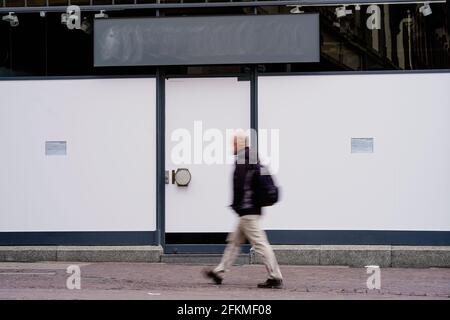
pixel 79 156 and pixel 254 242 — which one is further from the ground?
pixel 79 156

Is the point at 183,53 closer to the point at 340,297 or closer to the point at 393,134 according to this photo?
the point at 393,134

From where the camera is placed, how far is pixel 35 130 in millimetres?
15641

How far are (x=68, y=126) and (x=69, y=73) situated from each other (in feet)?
2.95

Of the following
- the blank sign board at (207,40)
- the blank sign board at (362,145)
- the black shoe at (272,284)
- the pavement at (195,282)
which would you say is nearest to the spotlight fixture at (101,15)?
the blank sign board at (207,40)

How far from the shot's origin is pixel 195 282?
43.1 ft

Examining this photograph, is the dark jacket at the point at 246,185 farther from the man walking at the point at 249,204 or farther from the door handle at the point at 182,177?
the door handle at the point at 182,177

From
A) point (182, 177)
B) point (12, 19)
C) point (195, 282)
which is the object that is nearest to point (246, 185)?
point (195, 282)

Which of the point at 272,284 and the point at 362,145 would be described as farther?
the point at 362,145

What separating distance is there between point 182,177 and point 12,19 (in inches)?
156

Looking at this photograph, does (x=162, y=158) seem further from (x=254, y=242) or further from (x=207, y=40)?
(x=254, y=242)

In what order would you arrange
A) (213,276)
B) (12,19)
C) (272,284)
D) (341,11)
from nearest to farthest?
(272,284), (213,276), (341,11), (12,19)

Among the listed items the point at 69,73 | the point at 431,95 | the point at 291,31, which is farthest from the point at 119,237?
the point at 431,95

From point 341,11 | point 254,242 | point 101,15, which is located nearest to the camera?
point 254,242

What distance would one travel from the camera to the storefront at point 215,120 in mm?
15109
